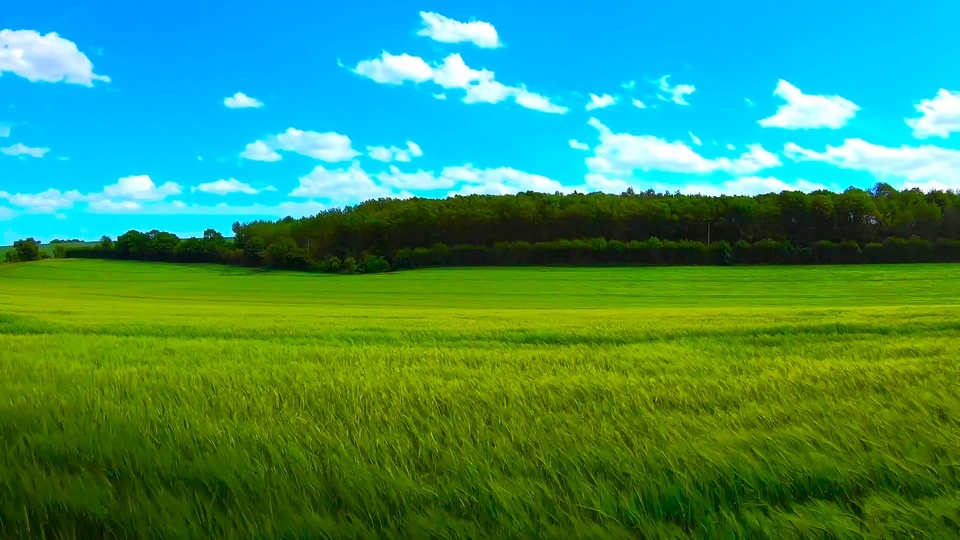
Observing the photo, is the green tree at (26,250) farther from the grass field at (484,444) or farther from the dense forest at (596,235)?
the grass field at (484,444)

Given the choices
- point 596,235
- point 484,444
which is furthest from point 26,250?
point 484,444

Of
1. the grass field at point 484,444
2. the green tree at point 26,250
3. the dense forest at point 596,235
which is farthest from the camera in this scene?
the green tree at point 26,250

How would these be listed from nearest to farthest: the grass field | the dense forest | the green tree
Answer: the grass field → the dense forest → the green tree

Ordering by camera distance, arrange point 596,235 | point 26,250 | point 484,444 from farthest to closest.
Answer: point 596,235 → point 26,250 → point 484,444

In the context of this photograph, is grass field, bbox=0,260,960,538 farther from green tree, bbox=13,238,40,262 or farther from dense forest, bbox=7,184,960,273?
green tree, bbox=13,238,40,262

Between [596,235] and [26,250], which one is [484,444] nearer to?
[596,235]

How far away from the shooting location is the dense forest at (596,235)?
66.6m

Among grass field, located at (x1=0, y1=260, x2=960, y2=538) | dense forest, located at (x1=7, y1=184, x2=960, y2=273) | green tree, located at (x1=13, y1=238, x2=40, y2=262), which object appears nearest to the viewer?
grass field, located at (x1=0, y1=260, x2=960, y2=538)

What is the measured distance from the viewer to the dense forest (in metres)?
66.6

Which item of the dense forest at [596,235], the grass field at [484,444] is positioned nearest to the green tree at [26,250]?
the dense forest at [596,235]

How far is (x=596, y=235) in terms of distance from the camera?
3110 inches

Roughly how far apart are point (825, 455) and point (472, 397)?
2028 millimetres

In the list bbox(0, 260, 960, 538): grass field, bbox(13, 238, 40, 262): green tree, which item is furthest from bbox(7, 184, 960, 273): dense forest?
bbox(0, 260, 960, 538): grass field

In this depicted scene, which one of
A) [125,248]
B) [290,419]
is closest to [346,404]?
[290,419]
